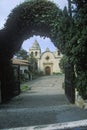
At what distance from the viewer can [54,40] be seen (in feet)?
69.0

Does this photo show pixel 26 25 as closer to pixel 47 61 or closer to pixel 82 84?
pixel 82 84

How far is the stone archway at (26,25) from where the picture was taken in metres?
20.3

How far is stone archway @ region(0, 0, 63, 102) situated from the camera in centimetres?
2028

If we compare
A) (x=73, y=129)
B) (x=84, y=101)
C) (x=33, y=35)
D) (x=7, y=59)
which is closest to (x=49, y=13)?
(x=33, y=35)

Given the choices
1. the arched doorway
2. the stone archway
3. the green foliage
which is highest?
the stone archway

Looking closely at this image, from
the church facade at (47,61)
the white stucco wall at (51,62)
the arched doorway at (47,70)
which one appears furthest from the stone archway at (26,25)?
the white stucco wall at (51,62)

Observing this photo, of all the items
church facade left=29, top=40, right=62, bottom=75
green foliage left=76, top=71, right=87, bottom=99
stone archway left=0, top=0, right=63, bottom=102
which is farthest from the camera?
church facade left=29, top=40, right=62, bottom=75

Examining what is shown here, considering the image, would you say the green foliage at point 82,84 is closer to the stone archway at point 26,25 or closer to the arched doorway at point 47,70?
the stone archway at point 26,25

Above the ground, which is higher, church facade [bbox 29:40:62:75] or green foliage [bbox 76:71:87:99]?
church facade [bbox 29:40:62:75]

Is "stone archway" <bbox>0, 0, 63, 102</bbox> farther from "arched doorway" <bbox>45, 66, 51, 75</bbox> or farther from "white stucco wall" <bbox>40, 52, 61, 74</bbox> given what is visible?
"white stucco wall" <bbox>40, 52, 61, 74</bbox>

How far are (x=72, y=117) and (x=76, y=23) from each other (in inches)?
208

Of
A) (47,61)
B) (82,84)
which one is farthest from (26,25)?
(47,61)

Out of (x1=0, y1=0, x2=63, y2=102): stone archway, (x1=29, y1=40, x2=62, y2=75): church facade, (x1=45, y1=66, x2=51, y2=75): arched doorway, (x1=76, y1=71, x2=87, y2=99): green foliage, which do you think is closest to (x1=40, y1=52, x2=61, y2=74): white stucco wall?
(x1=29, y1=40, x2=62, y2=75): church facade

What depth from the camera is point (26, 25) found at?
20984 mm
